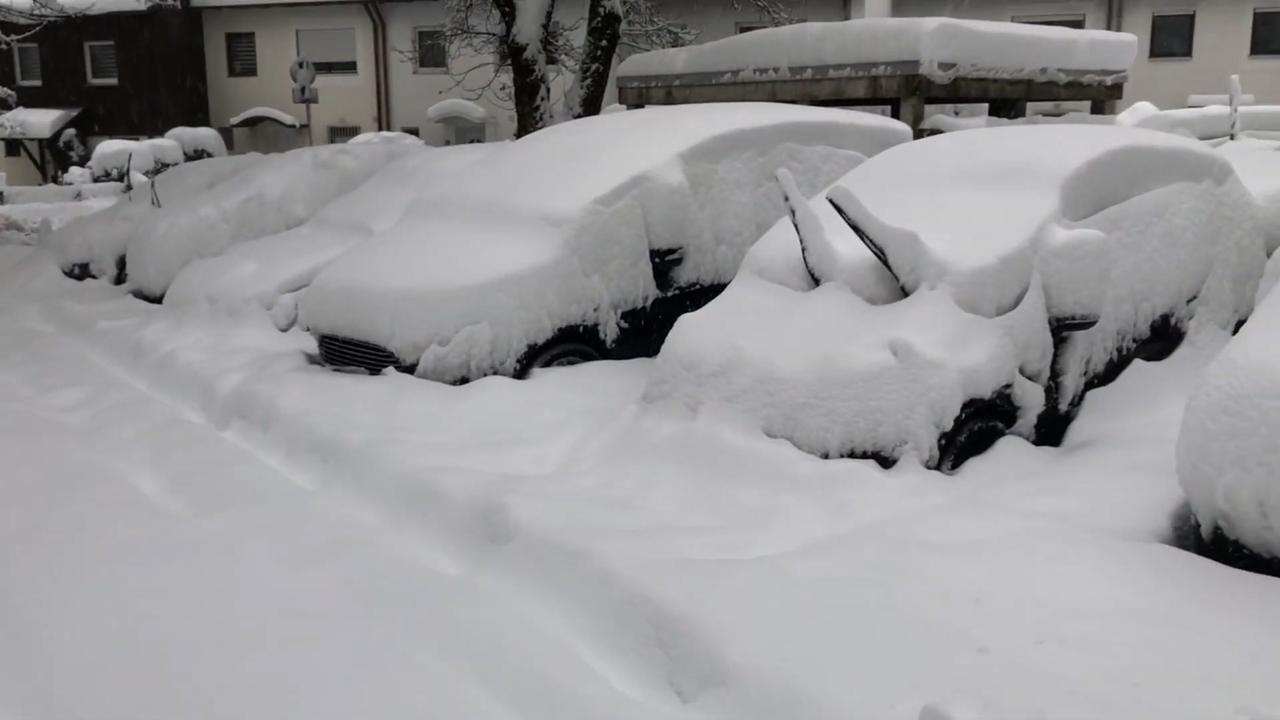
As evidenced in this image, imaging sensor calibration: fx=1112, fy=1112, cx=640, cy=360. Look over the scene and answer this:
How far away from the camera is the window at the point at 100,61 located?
1243 inches

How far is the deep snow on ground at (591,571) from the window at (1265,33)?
20.1 m

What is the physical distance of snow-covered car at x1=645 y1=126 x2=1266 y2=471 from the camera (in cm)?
440

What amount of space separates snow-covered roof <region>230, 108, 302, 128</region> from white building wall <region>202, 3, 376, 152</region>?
52cm

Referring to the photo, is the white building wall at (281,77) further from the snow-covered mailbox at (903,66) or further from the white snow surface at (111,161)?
the snow-covered mailbox at (903,66)

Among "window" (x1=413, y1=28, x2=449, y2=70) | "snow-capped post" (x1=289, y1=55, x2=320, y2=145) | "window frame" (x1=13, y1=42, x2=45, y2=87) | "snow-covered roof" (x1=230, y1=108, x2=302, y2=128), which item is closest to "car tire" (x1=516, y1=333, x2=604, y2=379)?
"snow-capped post" (x1=289, y1=55, x2=320, y2=145)

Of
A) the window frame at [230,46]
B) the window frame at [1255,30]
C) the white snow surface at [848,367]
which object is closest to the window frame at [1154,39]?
the window frame at [1255,30]

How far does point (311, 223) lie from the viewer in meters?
8.73

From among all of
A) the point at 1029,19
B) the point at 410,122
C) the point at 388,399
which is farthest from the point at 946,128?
the point at 410,122

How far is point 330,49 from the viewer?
2822 cm

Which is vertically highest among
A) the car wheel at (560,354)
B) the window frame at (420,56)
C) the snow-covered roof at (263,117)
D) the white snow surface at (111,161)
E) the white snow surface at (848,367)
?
the window frame at (420,56)

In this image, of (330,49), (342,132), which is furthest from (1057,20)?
(330,49)

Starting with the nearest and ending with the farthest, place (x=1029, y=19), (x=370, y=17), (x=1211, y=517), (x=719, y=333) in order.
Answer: (x=1211, y=517)
(x=719, y=333)
(x=1029, y=19)
(x=370, y=17)

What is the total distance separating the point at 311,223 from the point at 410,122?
1966 centimetres

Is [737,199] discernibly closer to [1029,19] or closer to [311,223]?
[311,223]
